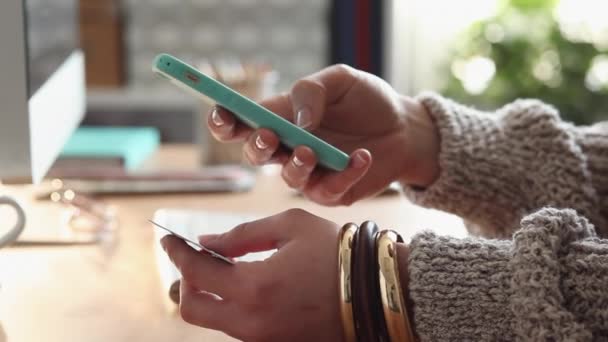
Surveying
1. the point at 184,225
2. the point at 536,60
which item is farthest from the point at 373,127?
the point at 536,60

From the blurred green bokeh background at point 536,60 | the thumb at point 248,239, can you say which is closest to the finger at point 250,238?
the thumb at point 248,239

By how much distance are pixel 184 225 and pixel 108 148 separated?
1.32ft

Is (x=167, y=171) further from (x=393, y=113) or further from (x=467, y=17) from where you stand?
→ (x=467, y=17)

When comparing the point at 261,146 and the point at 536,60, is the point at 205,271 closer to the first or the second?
the point at 261,146

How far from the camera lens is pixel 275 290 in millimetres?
599

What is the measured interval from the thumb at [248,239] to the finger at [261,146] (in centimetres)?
7

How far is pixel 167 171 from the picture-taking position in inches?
49.4

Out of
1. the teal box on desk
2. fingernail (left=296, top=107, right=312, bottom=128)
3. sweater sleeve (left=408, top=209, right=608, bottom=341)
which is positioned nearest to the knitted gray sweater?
sweater sleeve (left=408, top=209, right=608, bottom=341)

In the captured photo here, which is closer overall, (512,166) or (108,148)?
(512,166)

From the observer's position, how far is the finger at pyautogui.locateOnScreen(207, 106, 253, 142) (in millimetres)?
709

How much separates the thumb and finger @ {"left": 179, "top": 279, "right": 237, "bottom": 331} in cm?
4

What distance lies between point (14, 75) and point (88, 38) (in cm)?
129

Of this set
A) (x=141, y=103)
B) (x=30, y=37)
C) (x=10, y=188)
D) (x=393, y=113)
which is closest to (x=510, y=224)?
(x=393, y=113)

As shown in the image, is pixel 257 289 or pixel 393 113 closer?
pixel 257 289
